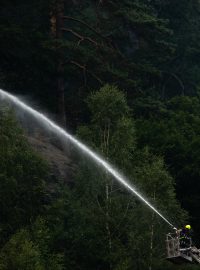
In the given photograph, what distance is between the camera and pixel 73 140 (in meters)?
56.0

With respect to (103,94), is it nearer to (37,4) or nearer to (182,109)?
(37,4)

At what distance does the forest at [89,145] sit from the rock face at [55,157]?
0.10m

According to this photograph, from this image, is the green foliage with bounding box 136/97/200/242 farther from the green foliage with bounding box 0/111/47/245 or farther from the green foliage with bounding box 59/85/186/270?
the green foliage with bounding box 0/111/47/245

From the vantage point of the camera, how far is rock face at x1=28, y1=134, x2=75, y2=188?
2077 inches

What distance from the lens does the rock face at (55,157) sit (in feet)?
173

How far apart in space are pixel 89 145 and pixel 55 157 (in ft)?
9.94

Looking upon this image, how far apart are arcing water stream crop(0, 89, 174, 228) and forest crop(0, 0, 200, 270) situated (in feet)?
1.46

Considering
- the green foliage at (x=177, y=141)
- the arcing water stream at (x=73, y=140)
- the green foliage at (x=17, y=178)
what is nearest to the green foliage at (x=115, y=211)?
the arcing water stream at (x=73, y=140)

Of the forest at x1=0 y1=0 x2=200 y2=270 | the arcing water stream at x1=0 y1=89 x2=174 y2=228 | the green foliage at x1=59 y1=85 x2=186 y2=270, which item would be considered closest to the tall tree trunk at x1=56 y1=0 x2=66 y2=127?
the forest at x1=0 y1=0 x2=200 y2=270

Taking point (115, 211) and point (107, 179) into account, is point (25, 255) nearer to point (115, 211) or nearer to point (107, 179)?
point (115, 211)

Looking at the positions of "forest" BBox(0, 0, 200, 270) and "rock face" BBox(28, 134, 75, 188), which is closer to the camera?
"forest" BBox(0, 0, 200, 270)

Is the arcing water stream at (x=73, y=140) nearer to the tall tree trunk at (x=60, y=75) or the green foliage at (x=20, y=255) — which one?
the tall tree trunk at (x=60, y=75)

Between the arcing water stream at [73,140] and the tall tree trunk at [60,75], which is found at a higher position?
the tall tree trunk at [60,75]

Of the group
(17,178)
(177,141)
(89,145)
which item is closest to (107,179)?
(89,145)
